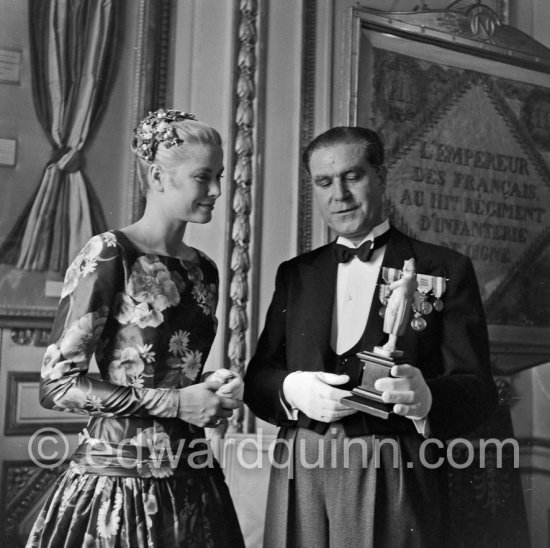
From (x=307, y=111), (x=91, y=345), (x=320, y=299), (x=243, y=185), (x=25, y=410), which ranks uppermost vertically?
(x=307, y=111)

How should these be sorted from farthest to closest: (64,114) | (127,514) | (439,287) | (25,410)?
(64,114) < (25,410) < (439,287) < (127,514)

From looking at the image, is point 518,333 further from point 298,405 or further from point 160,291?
point 160,291

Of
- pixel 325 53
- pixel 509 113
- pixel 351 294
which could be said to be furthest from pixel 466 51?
pixel 351 294

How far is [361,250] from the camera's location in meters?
1.56

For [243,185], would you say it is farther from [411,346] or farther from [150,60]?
[411,346]

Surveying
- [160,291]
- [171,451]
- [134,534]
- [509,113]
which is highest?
[509,113]

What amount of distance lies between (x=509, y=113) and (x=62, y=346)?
1.62 m

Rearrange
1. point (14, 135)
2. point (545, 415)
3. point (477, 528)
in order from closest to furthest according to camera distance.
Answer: point (14, 135)
point (477, 528)
point (545, 415)

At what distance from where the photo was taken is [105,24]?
74.4 inches

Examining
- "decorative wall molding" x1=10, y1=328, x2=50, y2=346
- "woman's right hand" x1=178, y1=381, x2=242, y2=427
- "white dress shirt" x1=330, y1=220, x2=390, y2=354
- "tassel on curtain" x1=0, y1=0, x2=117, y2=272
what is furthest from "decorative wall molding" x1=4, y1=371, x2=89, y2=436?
"white dress shirt" x1=330, y1=220, x2=390, y2=354

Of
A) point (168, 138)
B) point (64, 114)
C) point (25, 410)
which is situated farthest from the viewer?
point (64, 114)

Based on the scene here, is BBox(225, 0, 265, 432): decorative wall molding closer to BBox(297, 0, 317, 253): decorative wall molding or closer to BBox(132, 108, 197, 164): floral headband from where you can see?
BBox(297, 0, 317, 253): decorative wall molding

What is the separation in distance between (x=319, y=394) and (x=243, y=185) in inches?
30.9

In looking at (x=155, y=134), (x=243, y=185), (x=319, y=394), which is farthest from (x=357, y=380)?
(x=243, y=185)
